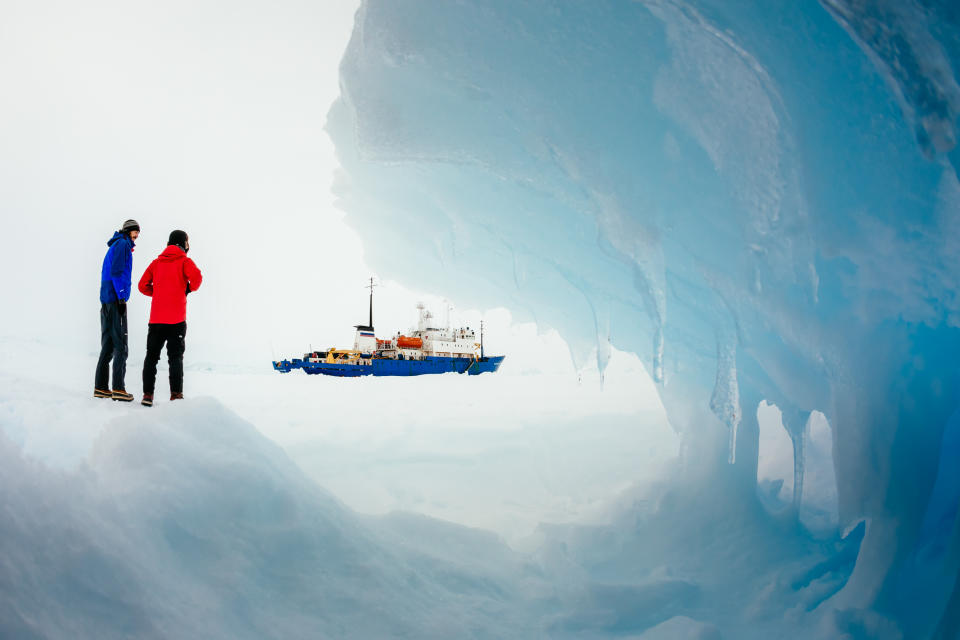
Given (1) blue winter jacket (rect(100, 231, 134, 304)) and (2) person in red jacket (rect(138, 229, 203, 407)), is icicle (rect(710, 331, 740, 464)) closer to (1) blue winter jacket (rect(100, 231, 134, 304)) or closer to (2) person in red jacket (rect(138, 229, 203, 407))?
(2) person in red jacket (rect(138, 229, 203, 407))

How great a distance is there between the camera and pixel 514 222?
6914mm

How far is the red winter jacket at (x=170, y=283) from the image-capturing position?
408 centimetres

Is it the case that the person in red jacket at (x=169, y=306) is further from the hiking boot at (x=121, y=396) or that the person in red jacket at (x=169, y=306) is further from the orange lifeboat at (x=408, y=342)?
the orange lifeboat at (x=408, y=342)

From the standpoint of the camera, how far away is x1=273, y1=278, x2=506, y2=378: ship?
24.1m

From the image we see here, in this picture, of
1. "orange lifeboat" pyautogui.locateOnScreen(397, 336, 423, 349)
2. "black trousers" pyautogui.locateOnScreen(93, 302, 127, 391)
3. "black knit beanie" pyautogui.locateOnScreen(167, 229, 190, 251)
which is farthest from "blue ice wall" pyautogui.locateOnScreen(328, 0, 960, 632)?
"orange lifeboat" pyautogui.locateOnScreen(397, 336, 423, 349)

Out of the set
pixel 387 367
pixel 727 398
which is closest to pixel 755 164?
pixel 727 398

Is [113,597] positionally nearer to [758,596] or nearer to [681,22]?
[758,596]

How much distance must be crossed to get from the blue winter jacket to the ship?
64.1 ft

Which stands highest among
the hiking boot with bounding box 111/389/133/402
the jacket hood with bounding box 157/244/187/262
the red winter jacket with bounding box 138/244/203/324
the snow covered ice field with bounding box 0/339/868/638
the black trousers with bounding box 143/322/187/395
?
the jacket hood with bounding box 157/244/187/262

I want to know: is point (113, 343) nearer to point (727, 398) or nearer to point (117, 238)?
point (117, 238)

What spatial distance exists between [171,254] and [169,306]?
409 millimetres

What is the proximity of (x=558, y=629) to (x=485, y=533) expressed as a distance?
4.89 ft

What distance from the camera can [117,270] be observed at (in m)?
4.03

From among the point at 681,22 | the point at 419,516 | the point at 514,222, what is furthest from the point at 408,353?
the point at 681,22
